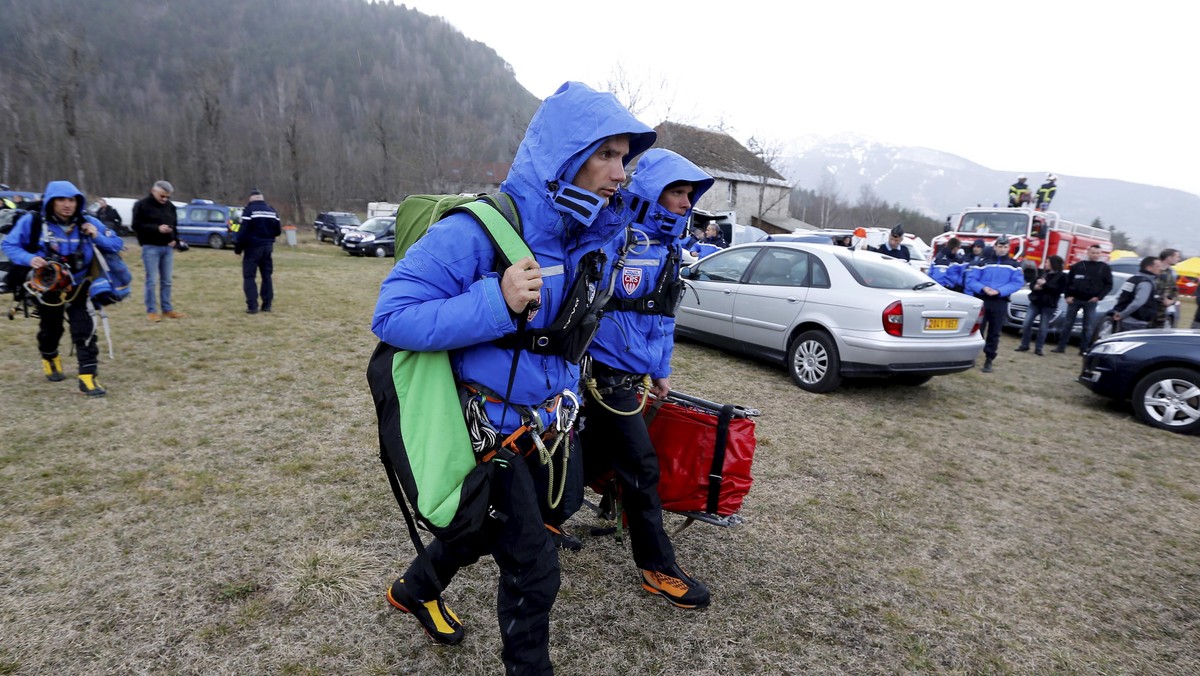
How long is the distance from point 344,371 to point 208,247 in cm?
1957

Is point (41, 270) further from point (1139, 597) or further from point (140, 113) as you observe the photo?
point (140, 113)

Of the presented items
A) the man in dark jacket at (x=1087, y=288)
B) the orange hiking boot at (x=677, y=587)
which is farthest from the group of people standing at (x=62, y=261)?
the man in dark jacket at (x=1087, y=288)

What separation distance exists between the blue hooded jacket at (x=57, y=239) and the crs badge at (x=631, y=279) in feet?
16.4

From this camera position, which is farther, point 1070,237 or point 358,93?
point 358,93

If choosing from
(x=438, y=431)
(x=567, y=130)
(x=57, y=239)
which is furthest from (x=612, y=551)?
(x=57, y=239)

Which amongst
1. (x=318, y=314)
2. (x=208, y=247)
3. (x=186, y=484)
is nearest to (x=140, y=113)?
(x=208, y=247)

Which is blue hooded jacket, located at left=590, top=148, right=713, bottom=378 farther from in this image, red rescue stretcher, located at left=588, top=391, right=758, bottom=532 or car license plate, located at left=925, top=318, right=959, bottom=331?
car license plate, located at left=925, top=318, right=959, bottom=331

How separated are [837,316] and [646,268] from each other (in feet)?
13.5

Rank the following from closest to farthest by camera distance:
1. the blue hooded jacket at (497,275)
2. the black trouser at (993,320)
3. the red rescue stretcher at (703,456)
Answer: the blue hooded jacket at (497,275) → the red rescue stretcher at (703,456) → the black trouser at (993,320)

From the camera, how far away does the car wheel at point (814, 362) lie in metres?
6.12

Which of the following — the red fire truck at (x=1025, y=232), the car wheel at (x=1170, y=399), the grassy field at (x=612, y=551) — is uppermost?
the red fire truck at (x=1025, y=232)

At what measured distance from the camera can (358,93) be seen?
100812mm

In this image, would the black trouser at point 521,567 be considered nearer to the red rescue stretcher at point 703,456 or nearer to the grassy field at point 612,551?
the grassy field at point 612,551

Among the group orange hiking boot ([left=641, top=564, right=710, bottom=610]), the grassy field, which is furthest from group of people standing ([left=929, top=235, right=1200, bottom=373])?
orange hiking boot ([left=641, top=564, right=710, bottom=610])
